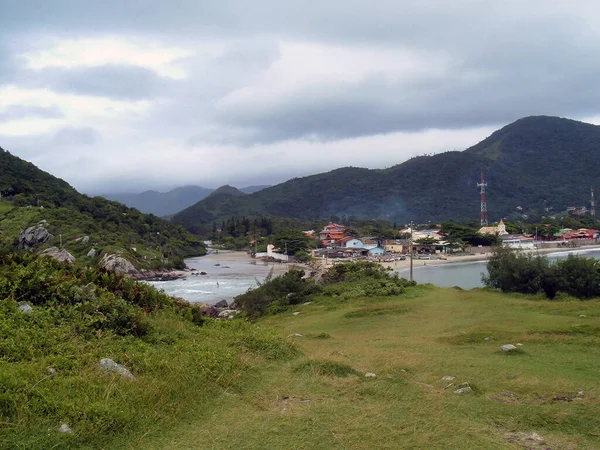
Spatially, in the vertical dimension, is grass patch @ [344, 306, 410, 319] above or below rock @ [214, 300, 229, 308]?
above

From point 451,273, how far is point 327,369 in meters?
49.6

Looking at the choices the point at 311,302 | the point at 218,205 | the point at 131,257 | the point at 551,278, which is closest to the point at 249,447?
the point at 311,302

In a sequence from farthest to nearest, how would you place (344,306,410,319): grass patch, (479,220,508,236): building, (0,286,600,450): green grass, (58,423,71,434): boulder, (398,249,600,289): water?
(479,220,508,236): building
(398,249,600,289): water
(344,306,410,319): grass patch
(0,286,600,450): green grass
(58,423,71,434): boulder

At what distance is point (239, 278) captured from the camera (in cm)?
5262

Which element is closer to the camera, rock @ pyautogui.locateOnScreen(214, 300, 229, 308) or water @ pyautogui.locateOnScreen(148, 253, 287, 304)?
rock @ pyautogui.locateOnScreen(214, 300, 229, 308)

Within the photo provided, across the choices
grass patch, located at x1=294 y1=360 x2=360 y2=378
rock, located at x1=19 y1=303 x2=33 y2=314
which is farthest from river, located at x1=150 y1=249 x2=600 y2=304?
grass patch, located at x1=294 y1=360 x2=360 y2=378

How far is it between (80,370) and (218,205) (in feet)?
620

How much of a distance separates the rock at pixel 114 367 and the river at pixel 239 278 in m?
28.8

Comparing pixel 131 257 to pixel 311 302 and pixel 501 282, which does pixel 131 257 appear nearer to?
pixel 311 302

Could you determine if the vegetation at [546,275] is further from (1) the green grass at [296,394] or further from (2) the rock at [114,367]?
(2) the rock at [114,367]

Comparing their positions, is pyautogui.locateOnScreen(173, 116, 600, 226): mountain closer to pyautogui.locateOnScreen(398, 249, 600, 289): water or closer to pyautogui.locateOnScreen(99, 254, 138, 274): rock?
pyautogui.locateOnScreen(398, 249, 600, 289): water

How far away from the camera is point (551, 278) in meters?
19.9

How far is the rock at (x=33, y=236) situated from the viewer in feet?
184

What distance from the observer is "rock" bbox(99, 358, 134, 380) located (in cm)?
530
